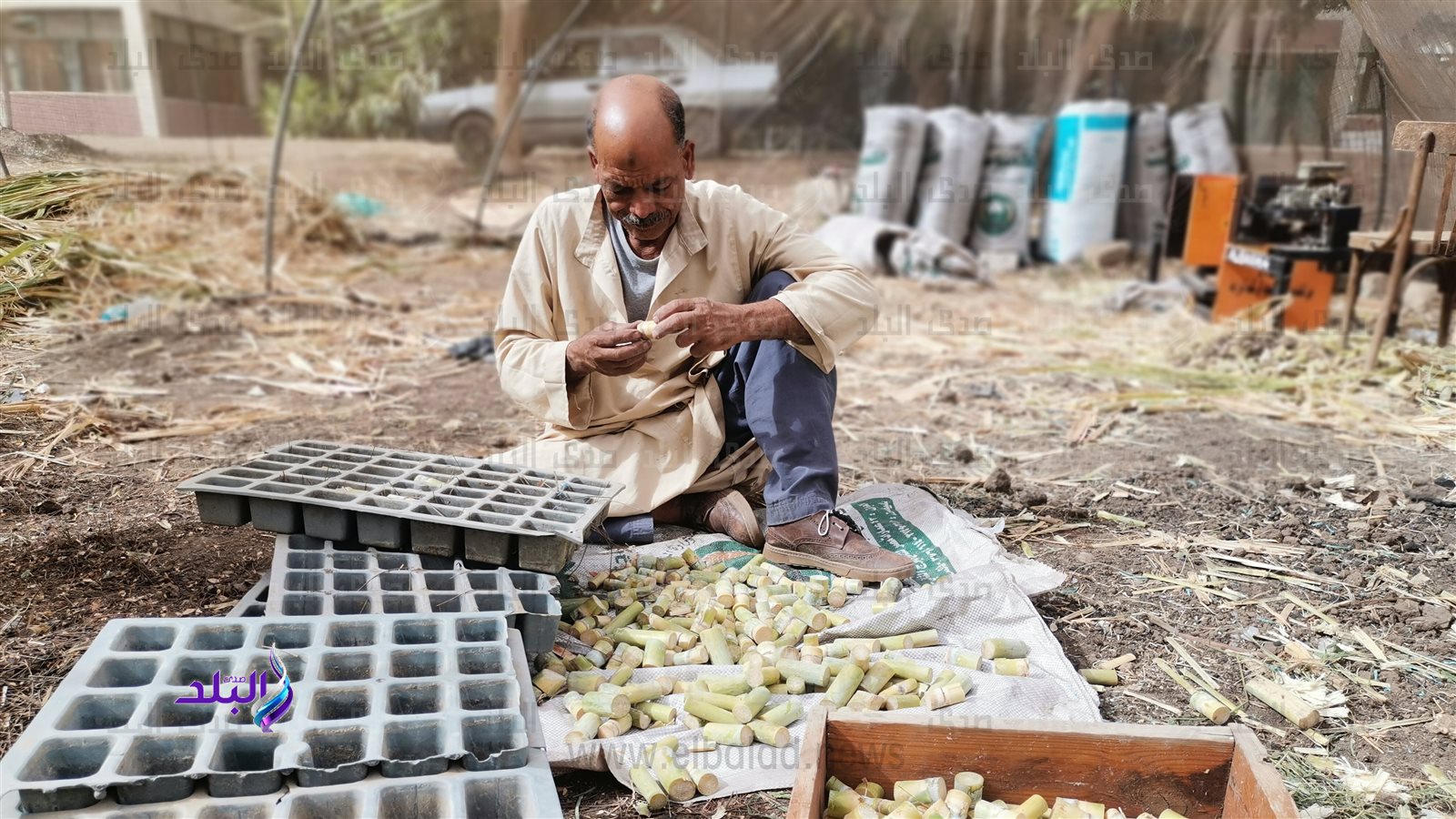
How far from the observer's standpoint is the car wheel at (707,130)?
415 inches

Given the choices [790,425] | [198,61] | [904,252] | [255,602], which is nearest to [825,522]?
[790,425]

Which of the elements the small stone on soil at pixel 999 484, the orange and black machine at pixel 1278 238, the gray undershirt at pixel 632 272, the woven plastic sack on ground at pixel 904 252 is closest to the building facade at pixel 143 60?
the gray undershirt at pixel 632 272

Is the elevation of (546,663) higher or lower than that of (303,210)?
lower

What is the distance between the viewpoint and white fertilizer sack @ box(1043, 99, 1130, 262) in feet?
29.9

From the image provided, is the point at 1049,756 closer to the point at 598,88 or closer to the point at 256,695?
the point at 256,695

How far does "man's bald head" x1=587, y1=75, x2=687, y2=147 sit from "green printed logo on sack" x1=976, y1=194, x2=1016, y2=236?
746cm

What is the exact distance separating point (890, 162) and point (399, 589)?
804 cm

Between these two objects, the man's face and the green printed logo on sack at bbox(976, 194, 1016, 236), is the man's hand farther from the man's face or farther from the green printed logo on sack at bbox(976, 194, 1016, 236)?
the green printed logo on sack at bbox(976, 194, 1016, 236)

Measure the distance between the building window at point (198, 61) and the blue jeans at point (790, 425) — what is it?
22.9 feet

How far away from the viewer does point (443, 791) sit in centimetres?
171

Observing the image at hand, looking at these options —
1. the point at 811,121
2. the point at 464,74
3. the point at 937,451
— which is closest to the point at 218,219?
the point at 464,74

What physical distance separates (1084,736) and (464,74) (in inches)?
384

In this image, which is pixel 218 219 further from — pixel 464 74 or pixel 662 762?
pixel 662 762

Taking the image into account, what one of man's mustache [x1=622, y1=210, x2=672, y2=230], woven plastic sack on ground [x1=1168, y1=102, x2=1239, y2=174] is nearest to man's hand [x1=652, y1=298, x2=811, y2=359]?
man's mustache [x1=622, y1=210, x2=672, y2=230]
